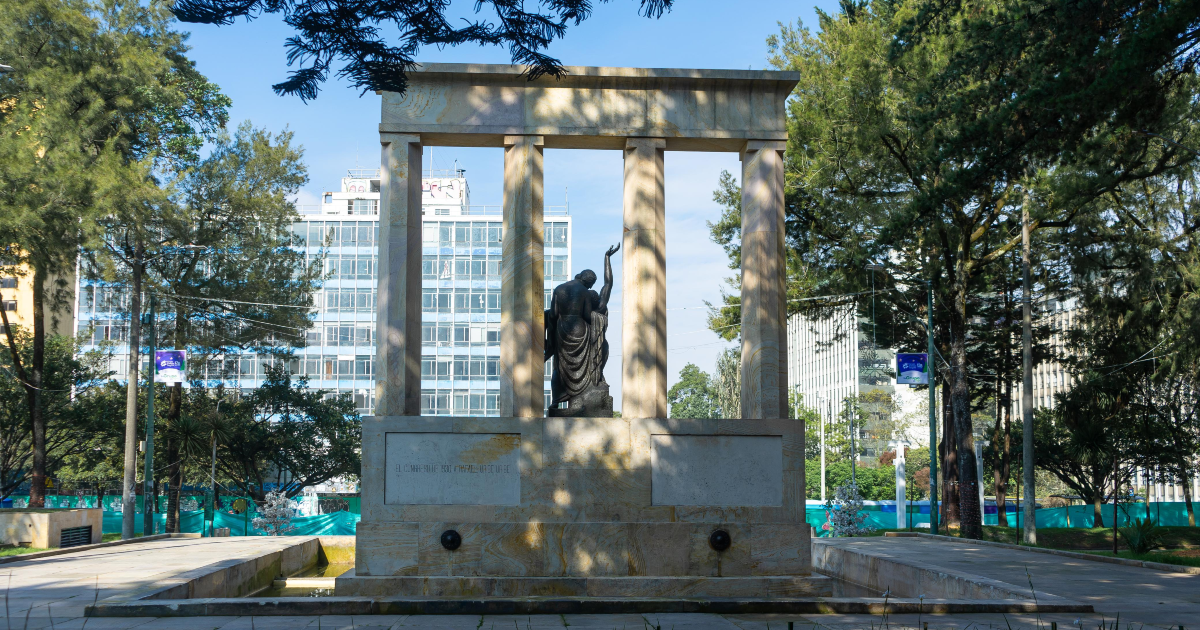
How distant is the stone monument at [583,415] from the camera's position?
1267cm

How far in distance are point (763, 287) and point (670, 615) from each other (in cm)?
514

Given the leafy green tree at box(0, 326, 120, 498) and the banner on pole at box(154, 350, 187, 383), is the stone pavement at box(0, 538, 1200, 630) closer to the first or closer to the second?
the banner on pole at box(154, 350, 187, 383)

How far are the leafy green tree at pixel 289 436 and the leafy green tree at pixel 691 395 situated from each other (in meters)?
61.4

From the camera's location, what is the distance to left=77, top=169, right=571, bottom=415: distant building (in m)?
59.8

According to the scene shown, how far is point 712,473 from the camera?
1319 cm

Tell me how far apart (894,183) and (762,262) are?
1843 cm

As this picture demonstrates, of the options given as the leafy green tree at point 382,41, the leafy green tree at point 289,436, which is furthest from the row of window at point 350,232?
the leafy green tree at point 382,41

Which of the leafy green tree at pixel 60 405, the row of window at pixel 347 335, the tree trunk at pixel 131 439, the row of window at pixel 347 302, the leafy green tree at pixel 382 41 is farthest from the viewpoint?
the row of window at pixel 347 335

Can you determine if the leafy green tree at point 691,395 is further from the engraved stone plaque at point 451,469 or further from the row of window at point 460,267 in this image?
the engraved stone plaque at point 451,469

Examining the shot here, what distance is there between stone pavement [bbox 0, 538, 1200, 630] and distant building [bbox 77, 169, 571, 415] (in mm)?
33797

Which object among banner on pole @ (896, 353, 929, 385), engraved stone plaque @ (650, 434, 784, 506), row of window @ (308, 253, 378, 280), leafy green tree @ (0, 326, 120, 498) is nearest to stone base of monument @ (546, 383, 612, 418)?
engraved stone plaque @ (650, 434, 784, 506)

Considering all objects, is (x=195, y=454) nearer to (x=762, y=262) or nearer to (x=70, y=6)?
(x=70, y=6)

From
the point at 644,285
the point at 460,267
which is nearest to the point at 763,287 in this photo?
the point at 644,285

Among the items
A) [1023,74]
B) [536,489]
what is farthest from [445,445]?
[1023,74]
